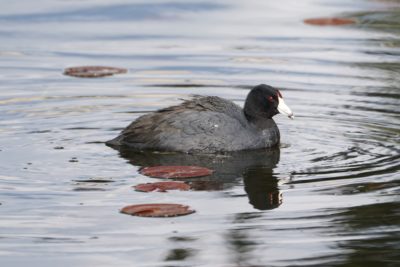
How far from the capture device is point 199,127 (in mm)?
11234

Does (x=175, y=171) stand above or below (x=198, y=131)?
below

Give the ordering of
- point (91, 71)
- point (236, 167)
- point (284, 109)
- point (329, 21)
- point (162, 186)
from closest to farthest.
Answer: point (162, 186) → point (236, 167) → point (284, 109) → point (91, 71) → point (329, 21)

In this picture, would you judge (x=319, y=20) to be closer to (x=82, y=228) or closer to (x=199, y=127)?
(x=199, y=127)

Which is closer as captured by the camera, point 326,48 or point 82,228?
point 82,228

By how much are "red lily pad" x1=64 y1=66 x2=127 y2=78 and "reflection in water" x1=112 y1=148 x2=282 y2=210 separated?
3.67m

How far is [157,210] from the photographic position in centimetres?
852

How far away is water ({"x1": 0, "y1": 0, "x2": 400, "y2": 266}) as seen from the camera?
7.71m

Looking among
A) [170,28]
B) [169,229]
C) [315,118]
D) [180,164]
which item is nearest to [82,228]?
[169,229]

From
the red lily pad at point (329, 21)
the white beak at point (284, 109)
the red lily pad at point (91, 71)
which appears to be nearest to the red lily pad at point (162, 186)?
the white beak at point (284, 109)

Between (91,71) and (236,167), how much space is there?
4.81 meters

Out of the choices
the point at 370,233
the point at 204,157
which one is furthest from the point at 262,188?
the point at 370,233

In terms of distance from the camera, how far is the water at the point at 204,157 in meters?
7.71

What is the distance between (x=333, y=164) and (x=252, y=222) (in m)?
2.24

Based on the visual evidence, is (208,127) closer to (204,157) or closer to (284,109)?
(204,157)
